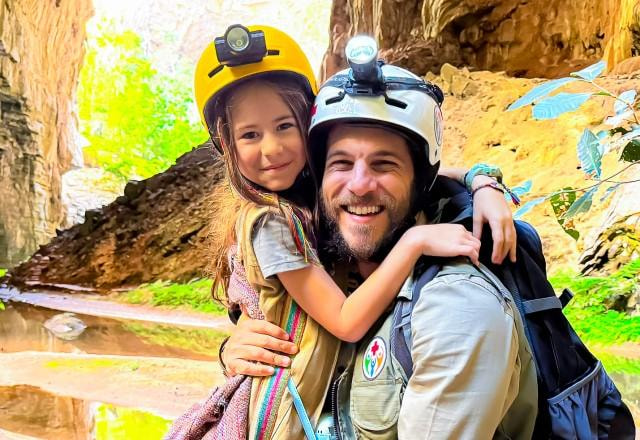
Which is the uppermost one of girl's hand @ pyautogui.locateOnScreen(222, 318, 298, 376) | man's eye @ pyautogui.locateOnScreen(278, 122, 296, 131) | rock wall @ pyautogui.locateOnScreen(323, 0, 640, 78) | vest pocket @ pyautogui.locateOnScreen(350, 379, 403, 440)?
rock wall @ pyautogui.locateOnScreen(323, 0, 640, 78)

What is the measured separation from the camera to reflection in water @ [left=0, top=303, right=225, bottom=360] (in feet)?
18.1

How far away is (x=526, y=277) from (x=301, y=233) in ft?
1.61

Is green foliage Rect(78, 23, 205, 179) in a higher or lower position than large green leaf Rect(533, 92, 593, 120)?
higher

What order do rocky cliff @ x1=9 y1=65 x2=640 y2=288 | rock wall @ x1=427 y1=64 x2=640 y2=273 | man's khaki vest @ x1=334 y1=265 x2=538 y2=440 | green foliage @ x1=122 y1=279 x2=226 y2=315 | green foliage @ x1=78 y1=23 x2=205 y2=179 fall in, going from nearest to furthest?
man's khaki vest @ x1=334 y1=265 x2=538 y2=440 < rock wall @ x1=427 y1=64 x2=640 y2=273 < rocky cliff @ x1=9 y1=65 x2=640 y2=288 < green foliage @ x1=122 y1=279 x2=226 y2=315 < green foliage @ x1=78 y1=23 x2=205 y2=179

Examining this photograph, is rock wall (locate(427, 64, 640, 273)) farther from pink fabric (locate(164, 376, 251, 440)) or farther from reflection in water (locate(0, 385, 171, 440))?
reflection in water (locate(0, 385, 171, 440))

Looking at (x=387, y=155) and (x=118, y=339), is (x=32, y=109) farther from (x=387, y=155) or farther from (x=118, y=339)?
(x=387, y=155)

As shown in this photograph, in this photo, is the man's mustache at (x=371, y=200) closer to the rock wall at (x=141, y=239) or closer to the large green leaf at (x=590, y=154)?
the large green leaf at (x=590, y=154)

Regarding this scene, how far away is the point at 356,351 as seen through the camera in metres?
1.27

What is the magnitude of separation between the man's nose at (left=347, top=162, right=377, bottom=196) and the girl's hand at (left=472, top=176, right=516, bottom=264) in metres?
0.23

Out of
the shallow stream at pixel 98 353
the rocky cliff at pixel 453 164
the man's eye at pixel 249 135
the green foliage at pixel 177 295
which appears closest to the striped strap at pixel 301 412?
the man's eye at pixel 249 135

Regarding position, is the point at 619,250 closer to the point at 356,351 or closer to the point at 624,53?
the point at 624,53

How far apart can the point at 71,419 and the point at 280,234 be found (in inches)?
125

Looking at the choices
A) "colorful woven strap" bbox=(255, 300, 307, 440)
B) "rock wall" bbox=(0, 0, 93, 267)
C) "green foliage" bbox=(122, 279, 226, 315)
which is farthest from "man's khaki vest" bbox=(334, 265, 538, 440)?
"rock wall" bbox=(0, 0, 93, 267)

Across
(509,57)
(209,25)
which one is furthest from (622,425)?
(209,25)
